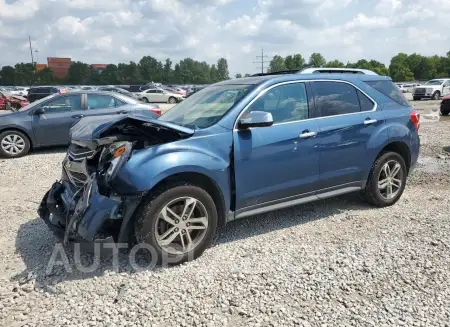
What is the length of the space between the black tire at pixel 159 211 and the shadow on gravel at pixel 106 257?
0.24 meters

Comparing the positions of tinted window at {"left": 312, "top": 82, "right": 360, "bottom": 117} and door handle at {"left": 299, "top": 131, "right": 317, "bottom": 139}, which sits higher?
tinted window at {"left": 312, "top": 82, "right": 360, "bottom": 117}

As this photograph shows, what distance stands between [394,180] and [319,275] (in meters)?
2.37

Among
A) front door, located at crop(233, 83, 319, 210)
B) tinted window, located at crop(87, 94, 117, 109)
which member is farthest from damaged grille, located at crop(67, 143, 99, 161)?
tinted window, located at crop(87, 94, 117, 109)

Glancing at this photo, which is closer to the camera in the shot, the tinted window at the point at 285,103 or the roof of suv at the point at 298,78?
the tinted window at the point at 285,103

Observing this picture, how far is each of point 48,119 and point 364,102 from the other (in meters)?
7.02

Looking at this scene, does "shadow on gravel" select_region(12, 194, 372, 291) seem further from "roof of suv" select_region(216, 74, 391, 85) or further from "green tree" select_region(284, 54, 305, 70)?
"green tree" select_region(284, 54, 305, 70)

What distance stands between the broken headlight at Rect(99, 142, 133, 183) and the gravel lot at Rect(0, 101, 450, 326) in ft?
2.93

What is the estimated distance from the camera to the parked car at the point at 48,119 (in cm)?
871

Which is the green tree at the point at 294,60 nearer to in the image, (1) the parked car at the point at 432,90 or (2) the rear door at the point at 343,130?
(1) the parked car at the point at 432,90

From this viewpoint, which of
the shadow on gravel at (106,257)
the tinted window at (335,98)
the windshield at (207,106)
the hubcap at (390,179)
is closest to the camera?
the shadow on gravel at (106,257)

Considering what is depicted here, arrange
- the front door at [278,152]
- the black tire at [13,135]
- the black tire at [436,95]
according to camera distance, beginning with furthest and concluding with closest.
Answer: the black tire at [436,95] → the black tire at [13,135] → the front door at [278,152]

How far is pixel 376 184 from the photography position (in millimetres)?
4941

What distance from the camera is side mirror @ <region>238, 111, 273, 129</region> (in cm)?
375

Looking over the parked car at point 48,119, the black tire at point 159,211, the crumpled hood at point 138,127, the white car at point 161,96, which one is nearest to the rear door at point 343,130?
the black tire at point 159,211
